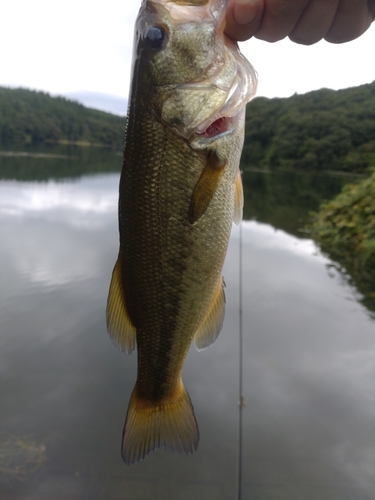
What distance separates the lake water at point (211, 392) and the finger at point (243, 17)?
10.3 feet

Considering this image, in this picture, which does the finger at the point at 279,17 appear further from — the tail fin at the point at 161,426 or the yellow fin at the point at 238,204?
the tail fin at the point at 161,426

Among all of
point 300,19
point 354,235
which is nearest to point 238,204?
point 300,19

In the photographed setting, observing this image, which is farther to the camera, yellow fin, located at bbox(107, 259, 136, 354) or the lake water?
the lake water

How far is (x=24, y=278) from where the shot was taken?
22.6 ft

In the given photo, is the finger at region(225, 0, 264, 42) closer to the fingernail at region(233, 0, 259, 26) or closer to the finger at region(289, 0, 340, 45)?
the fingernail at region(233, 0, 259, 26)

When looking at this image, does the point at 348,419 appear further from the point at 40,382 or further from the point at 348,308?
the point at 40,382

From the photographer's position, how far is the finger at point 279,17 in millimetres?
1369

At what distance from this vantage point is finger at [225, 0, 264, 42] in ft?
4.23

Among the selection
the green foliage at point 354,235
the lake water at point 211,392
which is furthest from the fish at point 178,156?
the green foliage at point 354,235

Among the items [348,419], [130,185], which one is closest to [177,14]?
[130,185]

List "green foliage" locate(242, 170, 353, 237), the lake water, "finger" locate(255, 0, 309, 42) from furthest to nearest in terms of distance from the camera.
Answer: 1. "green foliage" locate(242, 170, 353, 237)
2. the lake water
3. "finger" locate(255, 0, 309, 42)

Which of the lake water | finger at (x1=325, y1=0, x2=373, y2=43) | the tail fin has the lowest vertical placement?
the lake water

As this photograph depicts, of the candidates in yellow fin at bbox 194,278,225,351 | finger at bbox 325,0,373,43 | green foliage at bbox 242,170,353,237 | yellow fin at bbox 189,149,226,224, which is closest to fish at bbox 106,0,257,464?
yellow fin at bbox 189,149,226,224

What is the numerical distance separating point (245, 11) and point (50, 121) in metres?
51.4
